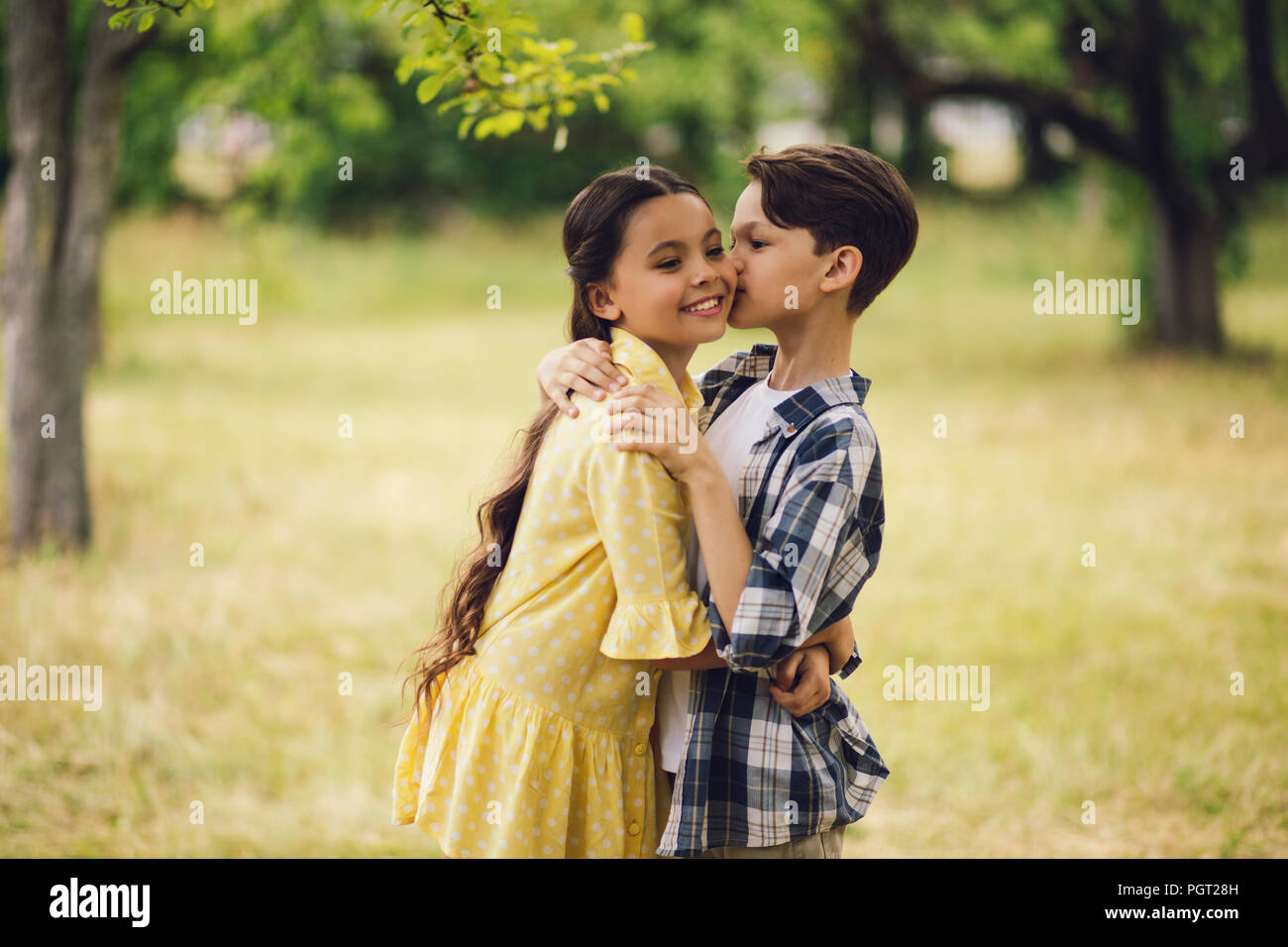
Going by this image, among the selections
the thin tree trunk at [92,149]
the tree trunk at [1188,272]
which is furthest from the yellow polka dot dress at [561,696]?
the tree trunk at [1188,272]

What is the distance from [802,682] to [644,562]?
351 mm

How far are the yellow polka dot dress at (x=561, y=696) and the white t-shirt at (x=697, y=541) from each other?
4 cm

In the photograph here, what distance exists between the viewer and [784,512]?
1.93 metres

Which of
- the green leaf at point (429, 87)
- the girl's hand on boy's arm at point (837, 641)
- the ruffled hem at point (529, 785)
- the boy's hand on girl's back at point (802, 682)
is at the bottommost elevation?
the ruffled hem at point (529, 785)

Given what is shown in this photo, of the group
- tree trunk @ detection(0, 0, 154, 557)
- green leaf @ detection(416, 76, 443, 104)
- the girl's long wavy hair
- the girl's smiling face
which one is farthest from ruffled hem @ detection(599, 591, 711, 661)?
tree trunk @ detection(0, 0, 154, 557)

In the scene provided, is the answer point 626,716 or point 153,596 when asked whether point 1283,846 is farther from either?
point 153,596

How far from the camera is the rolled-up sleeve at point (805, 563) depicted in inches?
73.2

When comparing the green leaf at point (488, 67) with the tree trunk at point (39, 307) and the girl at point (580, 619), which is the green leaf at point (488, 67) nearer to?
the girl at point (580, 619)

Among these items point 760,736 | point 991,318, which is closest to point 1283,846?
point 760,736

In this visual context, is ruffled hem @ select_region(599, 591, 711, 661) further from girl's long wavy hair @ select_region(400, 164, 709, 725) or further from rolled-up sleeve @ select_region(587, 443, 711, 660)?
girl's long wavy hair @ select_region(400, 164, 709, 725)

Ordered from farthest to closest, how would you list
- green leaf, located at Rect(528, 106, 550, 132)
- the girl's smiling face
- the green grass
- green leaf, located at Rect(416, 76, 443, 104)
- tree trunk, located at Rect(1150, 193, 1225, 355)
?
tree trunk, located at Rect(1150, 193, 1225, 355) → the green grass → green leaf, located at Rect(528, 106, 550, 132) → green leaf, located at Rect(416, 76, 443, 104) → the girl's smiling face

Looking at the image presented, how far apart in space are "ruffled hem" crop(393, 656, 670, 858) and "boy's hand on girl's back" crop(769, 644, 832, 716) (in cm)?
32

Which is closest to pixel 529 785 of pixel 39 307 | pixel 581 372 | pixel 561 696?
pixel 561 696

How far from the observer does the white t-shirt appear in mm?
2107
